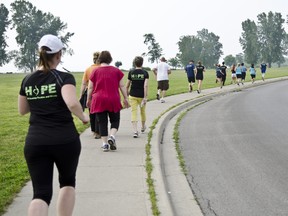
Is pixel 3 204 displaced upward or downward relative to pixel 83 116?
downward

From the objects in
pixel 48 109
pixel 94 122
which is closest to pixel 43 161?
pixel 48 109

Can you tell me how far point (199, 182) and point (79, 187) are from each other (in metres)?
1.73

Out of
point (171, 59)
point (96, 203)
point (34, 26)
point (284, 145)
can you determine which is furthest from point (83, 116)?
point (171, 59)

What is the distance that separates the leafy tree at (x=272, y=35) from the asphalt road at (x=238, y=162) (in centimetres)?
12369

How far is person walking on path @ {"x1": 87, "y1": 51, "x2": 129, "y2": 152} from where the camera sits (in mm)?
7984

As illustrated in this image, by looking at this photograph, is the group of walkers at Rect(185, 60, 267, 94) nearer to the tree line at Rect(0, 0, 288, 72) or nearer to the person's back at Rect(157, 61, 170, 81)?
the person's back at Rect(157, 61, 170, 81)

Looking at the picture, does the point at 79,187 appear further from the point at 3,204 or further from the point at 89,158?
the point at 89,158

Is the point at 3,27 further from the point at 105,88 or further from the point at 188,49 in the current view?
the point at 105,88

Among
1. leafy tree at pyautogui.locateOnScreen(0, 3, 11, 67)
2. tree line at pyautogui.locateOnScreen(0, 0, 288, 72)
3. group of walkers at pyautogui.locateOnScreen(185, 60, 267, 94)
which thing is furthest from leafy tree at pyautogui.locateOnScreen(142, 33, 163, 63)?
group of walkers at pyautogui.locateOnScreen(185, 60, 267, 94)

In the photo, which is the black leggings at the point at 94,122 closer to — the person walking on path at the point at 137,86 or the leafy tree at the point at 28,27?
the person walking on path at the point at 137,86

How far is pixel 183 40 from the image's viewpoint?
156 m

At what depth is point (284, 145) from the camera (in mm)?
9125

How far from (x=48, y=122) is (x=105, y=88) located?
432 cm

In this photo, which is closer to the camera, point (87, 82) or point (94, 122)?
point (87, 82)
